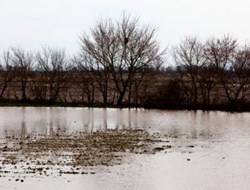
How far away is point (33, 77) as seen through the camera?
54.3 meters

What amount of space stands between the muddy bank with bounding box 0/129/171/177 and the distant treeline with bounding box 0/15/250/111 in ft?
77.7

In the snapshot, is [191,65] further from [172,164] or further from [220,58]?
[172,164]

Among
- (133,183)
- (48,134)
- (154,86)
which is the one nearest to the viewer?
(133,183)

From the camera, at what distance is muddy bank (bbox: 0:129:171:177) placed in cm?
1602

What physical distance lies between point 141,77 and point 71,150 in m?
31.7

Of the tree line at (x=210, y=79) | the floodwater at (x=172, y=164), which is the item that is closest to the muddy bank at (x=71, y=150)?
the floodwater at (x=172, y=164)

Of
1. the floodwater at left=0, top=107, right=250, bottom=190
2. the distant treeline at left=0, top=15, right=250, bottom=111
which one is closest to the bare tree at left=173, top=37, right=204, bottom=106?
the distant treeline at left=0, top=15, right=250, bottom=111

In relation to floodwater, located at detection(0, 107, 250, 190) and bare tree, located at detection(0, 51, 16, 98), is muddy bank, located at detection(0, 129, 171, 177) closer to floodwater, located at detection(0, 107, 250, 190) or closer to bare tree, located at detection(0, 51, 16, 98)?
floodwater, located at detection(0, 107, 250, 190)

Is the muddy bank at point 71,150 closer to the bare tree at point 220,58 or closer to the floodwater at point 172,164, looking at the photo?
the floodwater at point 172,164

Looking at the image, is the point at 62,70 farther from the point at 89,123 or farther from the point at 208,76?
the point at 89,123

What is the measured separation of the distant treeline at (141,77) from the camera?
165 ft

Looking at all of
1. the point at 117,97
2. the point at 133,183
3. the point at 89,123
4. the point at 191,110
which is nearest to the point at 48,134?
the point at 89,123

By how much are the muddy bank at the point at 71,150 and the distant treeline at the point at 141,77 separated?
2367 cm

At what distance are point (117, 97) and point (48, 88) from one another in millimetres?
7089
